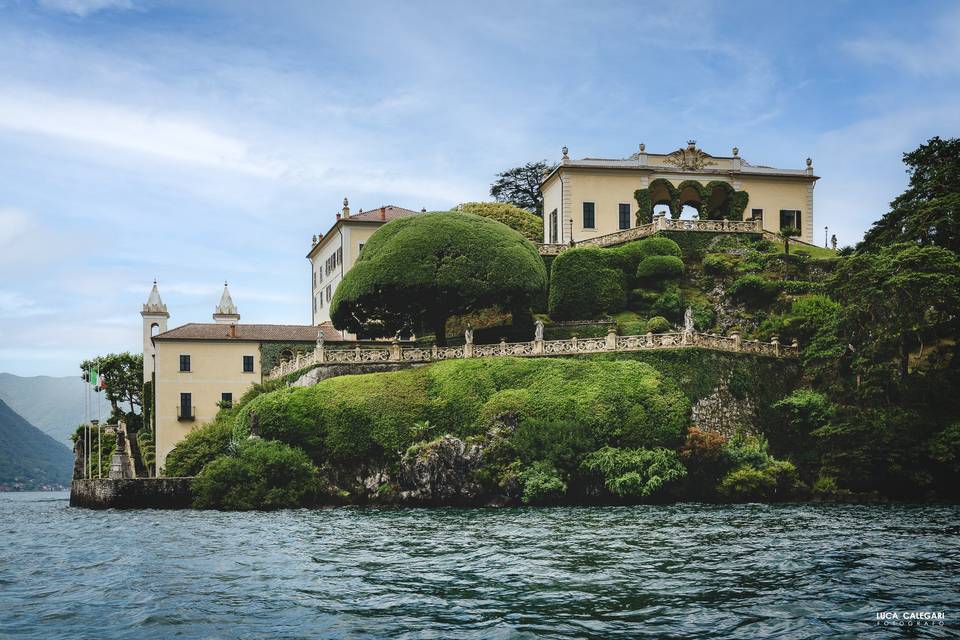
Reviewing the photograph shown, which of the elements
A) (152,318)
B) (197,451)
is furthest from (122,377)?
(197,451)

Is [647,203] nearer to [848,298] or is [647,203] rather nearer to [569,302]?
[569,302]

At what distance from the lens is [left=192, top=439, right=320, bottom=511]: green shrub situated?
4591 centimetres

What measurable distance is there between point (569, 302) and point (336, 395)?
17.6 metres

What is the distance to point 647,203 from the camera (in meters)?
69.8

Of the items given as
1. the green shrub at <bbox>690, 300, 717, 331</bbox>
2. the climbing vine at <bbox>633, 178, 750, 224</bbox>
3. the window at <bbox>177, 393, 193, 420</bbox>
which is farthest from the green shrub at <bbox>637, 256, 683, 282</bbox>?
the window at <bbox>177, 393, 193, 420</bbox>

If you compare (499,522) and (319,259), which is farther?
(319,259)

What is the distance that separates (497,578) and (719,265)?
43.2 meters

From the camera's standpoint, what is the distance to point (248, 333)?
68.2 metres

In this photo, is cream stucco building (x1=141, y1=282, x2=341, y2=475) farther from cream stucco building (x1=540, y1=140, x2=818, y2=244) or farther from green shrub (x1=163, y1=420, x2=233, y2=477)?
cream stucco building (x1=540, y1=140, x2=818, y2=244)

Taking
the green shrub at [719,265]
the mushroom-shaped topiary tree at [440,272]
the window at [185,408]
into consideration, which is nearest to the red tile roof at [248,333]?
the window at [185,408]

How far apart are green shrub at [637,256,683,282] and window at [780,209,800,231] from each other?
1226 centimetres

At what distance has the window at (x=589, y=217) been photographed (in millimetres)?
69688

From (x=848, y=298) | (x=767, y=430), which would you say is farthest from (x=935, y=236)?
(x=767, y=430)

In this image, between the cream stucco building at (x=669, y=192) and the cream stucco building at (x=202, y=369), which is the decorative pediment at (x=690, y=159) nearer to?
the cream stucco building at (x=669, y=192)
